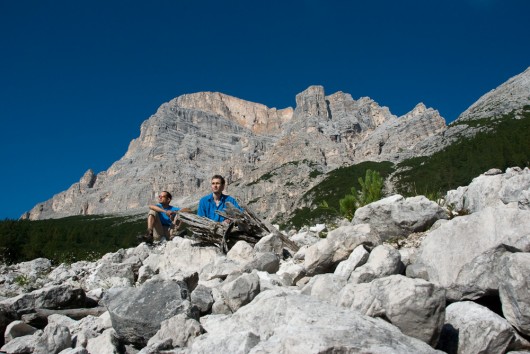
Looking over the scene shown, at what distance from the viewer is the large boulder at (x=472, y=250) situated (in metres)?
3.68

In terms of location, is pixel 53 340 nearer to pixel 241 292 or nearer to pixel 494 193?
pixel 241 292

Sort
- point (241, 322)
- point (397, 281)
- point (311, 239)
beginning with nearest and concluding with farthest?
point (397, 281), point (241, 322), point (311, 239)

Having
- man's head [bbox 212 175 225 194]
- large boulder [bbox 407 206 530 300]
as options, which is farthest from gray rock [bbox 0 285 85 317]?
large boulder [bbox 407 206 530 300]

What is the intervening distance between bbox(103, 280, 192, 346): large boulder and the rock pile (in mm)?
12

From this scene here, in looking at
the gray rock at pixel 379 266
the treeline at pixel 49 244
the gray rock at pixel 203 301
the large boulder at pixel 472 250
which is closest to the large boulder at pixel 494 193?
the large boulder at pixel 472 250

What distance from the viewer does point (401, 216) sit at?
6.09 meters

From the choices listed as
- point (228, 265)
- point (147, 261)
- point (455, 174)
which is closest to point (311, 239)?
point (228, 265)

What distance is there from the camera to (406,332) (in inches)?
122

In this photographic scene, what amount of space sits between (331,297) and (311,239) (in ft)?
14.0

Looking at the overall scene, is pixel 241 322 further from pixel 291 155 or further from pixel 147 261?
pixel 291 155

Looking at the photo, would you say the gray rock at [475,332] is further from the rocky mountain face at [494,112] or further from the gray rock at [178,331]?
the rocky mountain face at [494,112]

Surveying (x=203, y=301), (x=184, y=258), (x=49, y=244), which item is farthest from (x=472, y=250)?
(x=49, y=244)

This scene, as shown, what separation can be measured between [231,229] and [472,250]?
4.59 metres

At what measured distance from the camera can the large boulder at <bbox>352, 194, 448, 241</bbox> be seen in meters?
6.08
